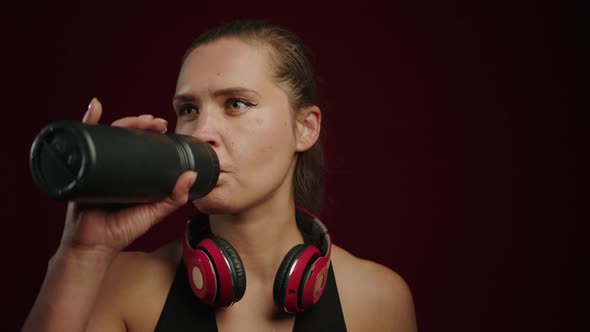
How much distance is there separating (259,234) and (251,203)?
0.19 meters

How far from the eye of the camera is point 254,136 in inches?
56.3

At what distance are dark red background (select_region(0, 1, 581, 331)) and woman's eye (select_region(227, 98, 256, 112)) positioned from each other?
103cm

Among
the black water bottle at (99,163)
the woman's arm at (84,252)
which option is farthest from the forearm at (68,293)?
the black water bottle at (99,163)

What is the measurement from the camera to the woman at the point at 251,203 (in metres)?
1.42

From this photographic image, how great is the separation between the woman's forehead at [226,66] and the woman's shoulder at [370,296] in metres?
0.74

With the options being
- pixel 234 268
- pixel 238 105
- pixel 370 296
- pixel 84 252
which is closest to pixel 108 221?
pixel 84 252

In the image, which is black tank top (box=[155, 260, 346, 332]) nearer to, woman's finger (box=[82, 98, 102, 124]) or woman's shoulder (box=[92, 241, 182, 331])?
woman's shoulder (box=[92, 241, 182, 331])

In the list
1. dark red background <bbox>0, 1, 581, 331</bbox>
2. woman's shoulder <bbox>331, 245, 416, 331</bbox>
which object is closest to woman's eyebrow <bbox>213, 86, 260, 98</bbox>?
woman's shoulder <bbox>331, 245, 416, 331</bbox>

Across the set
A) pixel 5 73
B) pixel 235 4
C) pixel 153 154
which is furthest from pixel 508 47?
pixel 5 73

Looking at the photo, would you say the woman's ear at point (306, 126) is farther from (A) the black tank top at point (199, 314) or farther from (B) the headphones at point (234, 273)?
(A) the black tank top at point (199, 314)

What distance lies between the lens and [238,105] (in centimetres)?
145

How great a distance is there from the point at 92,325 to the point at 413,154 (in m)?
1.57

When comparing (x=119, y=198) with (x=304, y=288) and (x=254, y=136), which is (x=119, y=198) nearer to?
(x=254, y=136)

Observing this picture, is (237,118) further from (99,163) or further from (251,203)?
(99,163)
